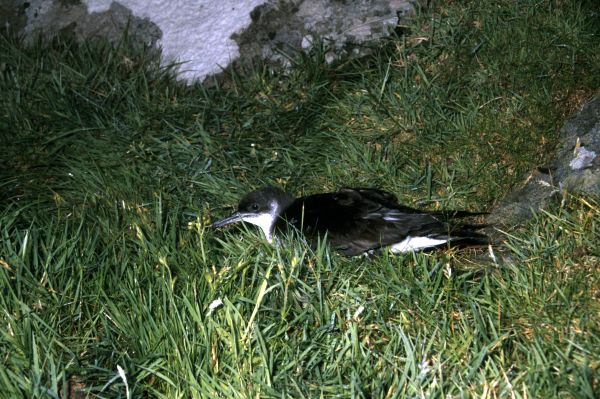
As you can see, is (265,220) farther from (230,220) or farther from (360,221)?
(360,221)

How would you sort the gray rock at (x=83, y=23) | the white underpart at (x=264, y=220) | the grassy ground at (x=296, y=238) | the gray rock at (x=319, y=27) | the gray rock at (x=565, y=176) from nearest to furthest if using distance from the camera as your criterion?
the grassy ground at (x=296, y=238), the gray rock at (x=565, y=176), the white underpart at (x=264, y=220), the gray rock at (x=319, y=27), the gray rock at (x=83, y=23)

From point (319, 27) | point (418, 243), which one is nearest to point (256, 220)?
point (418, 243)

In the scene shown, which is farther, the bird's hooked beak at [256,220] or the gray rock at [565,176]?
the bird's hooked beak at [256,220]

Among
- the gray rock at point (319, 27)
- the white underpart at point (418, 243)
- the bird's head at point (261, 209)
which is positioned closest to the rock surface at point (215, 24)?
the gray rock at point (319, 27)

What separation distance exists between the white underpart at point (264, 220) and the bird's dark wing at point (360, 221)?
8cm

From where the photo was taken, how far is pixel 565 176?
479cm

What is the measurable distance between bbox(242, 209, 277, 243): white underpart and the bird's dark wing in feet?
0.28

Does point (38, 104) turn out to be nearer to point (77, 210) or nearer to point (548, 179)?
point (77, 210)

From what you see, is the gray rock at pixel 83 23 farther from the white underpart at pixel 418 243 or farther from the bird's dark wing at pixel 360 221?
the white underpart at pixel 418 243

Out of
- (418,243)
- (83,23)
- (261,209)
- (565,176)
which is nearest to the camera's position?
(418,243)

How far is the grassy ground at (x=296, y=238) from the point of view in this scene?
338cm

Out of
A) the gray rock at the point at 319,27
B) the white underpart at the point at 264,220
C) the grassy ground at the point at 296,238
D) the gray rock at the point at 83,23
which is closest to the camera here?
the grassy ground at the point at 296,238

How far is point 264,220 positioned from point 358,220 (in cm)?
59

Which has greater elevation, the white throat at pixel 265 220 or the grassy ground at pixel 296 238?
the grassy ground at pixel 296 238
